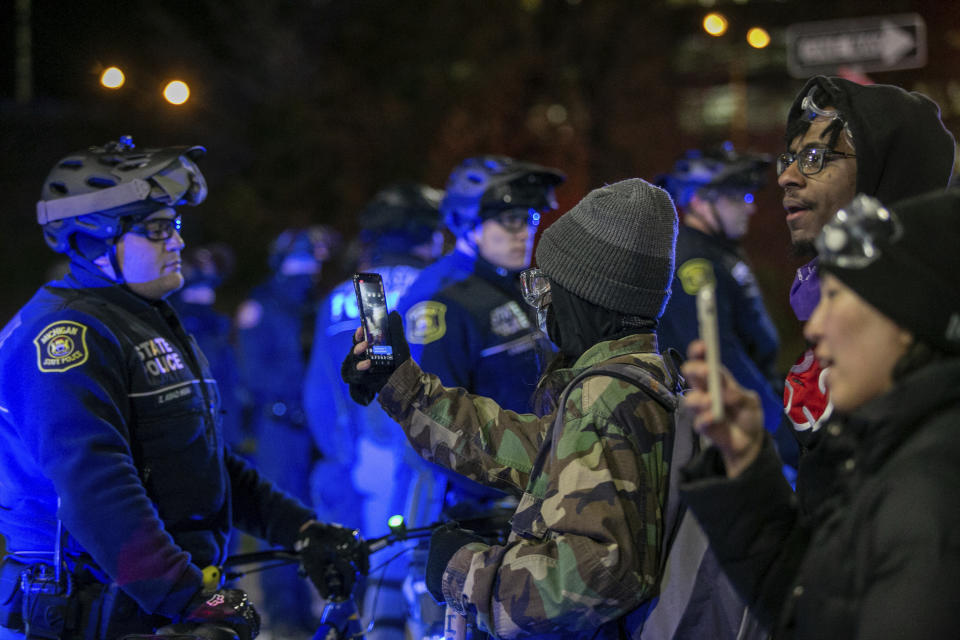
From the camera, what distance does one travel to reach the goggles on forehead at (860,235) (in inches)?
79.1

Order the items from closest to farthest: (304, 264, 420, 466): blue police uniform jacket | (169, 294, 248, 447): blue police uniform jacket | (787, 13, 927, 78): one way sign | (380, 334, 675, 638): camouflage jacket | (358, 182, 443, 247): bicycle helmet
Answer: (380, 334, 675, 638): camouflage jacket, (304, 264, 420, 466): blue police uniform jacket, (358, 182, 443, 247): bicycle helmet, (787, 13, 927, 78): one way sign, (169, 294, 248, 447): blue police uniform jacket

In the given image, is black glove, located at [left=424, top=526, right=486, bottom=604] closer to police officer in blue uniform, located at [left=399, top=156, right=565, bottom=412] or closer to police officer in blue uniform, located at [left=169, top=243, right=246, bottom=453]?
police officer in blue uniform, located at [left=399, top=156, right=565, bottom=412]

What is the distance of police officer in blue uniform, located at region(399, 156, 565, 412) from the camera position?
Result: 14.8ft

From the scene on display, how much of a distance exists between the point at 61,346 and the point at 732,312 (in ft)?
13.8

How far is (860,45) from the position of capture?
8.46 metres

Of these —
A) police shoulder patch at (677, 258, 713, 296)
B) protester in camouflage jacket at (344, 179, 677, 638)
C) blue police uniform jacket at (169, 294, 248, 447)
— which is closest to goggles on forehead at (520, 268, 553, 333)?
protester in camouflage jacket at (344, 179, 677, 638)

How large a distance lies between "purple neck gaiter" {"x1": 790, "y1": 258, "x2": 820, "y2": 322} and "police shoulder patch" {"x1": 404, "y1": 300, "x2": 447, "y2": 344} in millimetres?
1718

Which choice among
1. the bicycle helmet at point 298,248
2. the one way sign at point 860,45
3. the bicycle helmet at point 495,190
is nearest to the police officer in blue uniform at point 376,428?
the bicycle helmet at point 495,190

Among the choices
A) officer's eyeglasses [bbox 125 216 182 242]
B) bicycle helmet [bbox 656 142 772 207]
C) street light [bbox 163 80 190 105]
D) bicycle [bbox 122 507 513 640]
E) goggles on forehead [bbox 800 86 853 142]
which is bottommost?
bicycle [bbox 122 507 513 640]

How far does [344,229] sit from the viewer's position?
61.8 feet

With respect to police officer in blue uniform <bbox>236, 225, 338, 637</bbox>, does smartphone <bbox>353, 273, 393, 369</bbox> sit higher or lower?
higher

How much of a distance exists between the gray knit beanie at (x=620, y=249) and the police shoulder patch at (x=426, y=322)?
1682mm

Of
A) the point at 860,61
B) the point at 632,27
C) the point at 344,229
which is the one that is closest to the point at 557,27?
the point at 632,27

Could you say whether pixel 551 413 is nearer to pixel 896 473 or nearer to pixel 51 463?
pixel 896 473
